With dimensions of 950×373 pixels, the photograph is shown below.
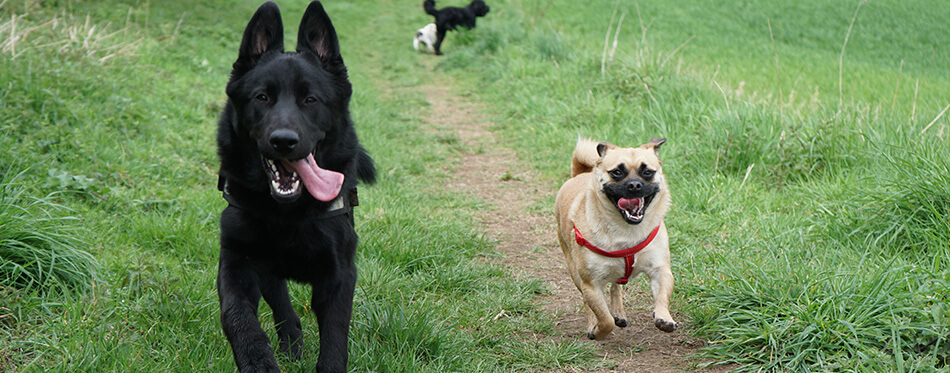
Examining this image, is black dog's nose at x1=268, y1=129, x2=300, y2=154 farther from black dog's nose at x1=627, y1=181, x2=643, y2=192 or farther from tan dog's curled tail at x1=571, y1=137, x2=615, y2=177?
tan dog's curled tail at x1=571, y1=137, x2=615, y2=177

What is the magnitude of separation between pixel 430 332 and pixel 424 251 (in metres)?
1.17

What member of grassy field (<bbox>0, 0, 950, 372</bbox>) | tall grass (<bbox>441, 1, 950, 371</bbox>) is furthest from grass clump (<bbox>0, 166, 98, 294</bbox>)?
tall grass (<bbox>441, 1, 950, 371</bbox>)

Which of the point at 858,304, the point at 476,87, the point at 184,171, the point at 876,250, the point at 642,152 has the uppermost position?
the point at 642,152

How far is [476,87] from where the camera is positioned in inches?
446

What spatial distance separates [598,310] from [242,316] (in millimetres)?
1682

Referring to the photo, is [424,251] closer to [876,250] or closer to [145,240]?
[145,240]

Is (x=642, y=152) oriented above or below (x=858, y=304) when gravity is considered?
above

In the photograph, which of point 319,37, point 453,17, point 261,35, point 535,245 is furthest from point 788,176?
point 453,17

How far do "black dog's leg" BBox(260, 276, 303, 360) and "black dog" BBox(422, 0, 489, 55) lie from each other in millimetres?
12511

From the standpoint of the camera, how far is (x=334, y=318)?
8.68 ft

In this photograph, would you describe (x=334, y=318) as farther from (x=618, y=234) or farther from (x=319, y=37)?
(x=618, y=234)

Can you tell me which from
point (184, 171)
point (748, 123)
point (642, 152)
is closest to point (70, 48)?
point (184, 171)

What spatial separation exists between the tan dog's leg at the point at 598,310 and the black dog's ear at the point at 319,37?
165 cm

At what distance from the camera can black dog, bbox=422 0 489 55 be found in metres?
14.8
